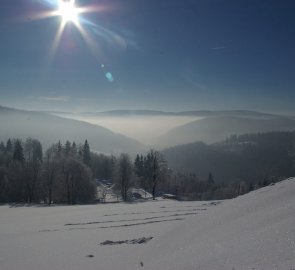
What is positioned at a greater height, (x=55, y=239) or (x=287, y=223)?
(x=287, y=223)

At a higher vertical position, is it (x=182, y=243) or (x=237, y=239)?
(x=237, y=239)

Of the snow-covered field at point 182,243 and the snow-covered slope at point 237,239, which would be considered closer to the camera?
the snow-covered slope at point 237,239

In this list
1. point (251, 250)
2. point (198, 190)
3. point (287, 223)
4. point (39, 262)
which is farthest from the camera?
point (198, 190)

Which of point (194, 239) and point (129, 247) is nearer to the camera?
point (194, 239)

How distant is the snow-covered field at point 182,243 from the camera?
884 centimetres

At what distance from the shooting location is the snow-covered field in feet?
29.0

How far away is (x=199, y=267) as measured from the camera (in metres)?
9.12

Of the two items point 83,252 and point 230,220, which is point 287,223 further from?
point 83,252

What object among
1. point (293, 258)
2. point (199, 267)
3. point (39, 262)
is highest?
point (293, 258)

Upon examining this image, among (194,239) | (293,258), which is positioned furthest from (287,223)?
(194,239)

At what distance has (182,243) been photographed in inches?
504

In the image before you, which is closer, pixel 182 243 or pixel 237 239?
pixel 237 239

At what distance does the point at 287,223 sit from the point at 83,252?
349 inches

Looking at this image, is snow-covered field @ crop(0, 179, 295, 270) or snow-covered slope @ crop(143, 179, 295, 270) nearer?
snow-covered slope @ crop(143, 179, 295, 270)
